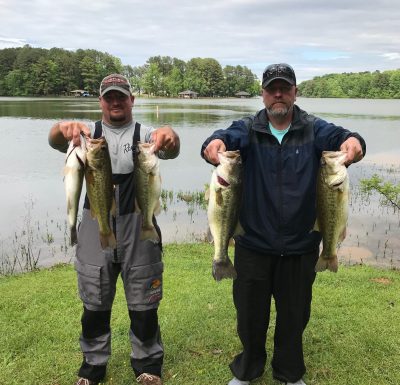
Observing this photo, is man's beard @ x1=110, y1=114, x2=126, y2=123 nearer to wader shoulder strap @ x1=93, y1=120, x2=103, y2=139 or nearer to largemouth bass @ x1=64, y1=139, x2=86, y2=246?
wader shoulder strap @ x1=93, y1=120, x2=103, y2=139

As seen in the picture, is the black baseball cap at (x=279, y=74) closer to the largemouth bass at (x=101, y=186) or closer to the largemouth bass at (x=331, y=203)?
the largemouth bass at (x=331, y=203)

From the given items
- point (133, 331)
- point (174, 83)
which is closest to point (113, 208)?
point (133, 331)

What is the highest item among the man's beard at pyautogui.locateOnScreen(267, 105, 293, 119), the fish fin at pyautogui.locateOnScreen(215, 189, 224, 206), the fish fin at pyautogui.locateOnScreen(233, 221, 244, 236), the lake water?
the man's beard at pyautogui.locateOnScreen(267, 105, 293, 119)

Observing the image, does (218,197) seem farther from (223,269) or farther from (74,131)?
(74,131)

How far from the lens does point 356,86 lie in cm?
13088

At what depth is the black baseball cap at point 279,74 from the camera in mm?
3512

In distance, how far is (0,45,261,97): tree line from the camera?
3871 inches

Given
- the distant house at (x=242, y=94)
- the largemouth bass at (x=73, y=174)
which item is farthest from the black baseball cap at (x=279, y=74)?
the distant house at (x=242, y=94)

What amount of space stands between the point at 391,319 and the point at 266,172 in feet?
9.91

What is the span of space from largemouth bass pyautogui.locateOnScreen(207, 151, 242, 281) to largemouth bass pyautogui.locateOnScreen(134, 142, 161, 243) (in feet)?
1.41

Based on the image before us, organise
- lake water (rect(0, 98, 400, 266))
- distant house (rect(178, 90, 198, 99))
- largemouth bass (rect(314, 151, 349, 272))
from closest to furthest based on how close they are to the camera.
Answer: largemouth bass (rect(314, 151, 349, 272)) < lake water (rect(0, 98, 400, 266)) < distant house (rect(178, 90, 198, 99))

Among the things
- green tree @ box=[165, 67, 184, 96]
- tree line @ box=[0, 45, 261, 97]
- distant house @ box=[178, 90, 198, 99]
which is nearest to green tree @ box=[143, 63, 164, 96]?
tree line @ box=[0, 45, 261, 97]

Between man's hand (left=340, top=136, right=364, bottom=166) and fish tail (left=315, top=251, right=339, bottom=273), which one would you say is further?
fish tail (left=315, top=251, right=339, bottom=273)

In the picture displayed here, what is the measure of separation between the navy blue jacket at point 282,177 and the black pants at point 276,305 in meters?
0.14
